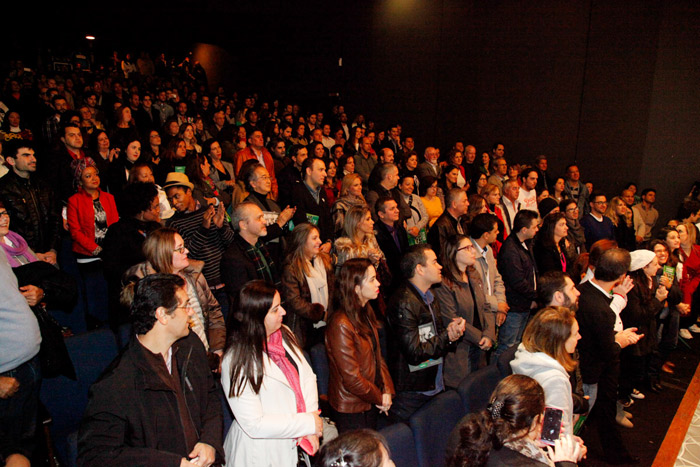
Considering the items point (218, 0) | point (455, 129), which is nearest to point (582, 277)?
point (455, 129)

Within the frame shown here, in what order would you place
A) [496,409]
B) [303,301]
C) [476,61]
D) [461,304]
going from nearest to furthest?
[496,409] → [303,301] → [461,304] → [476,61]

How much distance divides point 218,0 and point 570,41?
731 centimetres

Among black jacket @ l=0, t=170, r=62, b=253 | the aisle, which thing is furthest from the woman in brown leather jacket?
black jacket @ l=0, t=170, r=62, b=253

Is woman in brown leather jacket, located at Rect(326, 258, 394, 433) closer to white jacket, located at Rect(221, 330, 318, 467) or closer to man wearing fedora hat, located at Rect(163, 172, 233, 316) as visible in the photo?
white jacket, located at Rect(221, 330, 318, 467)

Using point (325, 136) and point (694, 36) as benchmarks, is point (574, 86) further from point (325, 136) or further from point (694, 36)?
point (325, 136)

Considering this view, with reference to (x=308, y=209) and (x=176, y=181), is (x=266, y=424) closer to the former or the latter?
(x=176, y=181)

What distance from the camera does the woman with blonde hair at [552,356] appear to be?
2287mm

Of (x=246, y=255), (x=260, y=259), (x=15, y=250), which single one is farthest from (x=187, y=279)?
(x=15, y=250)

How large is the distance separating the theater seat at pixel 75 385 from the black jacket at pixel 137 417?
3.03ft

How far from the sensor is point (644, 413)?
384 centimetres

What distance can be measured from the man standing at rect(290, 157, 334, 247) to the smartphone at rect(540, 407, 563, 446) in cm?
280

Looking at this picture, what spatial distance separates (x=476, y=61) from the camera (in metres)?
9.65

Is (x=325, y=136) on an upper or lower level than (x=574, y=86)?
lower

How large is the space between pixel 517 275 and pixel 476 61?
6.99 metres
